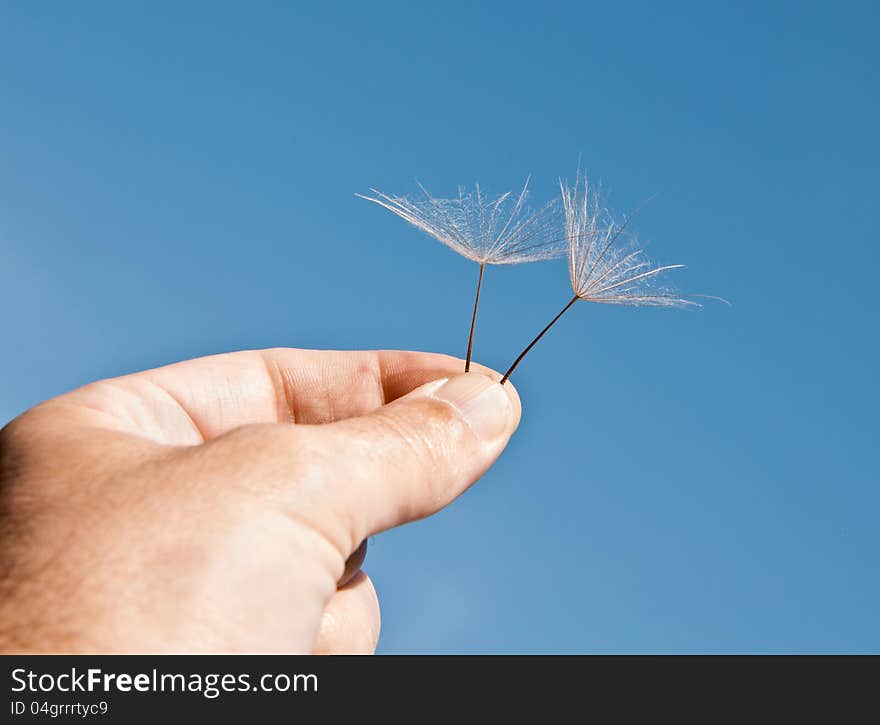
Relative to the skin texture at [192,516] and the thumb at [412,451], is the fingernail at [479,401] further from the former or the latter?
the skin texture at [192,516]

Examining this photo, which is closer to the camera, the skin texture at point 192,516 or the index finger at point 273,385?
the skin texture at point 192,516

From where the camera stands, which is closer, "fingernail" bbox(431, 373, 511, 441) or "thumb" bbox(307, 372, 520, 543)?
"thumb" bbox(307, 372, 520, 543)

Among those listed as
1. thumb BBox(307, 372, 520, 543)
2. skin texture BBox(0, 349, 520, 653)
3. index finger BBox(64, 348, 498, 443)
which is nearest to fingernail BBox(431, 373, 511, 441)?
thumb BBox(307, 372, 520, 543)

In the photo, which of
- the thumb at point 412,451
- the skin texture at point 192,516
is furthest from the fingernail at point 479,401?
the skin texture at point 192,516

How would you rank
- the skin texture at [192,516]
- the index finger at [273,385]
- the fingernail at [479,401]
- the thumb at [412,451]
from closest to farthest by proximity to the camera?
1. the skin texture at [192,516]
2. the thumb at [412,451]
3. the fingernail at [479,401]
4. the index finger at [273,385]

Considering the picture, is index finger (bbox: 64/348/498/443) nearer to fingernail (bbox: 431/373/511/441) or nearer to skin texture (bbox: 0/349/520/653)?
fingernail (bbox: 431/373/511/441)

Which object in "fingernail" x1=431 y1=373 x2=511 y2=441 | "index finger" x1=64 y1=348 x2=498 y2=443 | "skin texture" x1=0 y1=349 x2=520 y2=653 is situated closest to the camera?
"skin texture" x1=0 y1=349 x2=520 y2=653

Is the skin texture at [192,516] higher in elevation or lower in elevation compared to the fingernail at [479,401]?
lower
